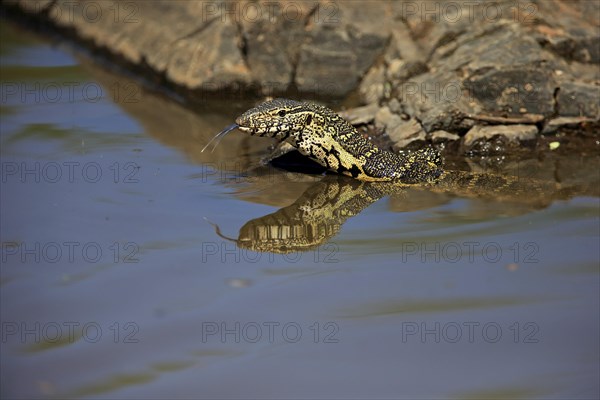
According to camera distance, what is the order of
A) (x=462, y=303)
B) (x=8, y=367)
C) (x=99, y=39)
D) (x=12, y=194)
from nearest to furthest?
(x=8, y=367) < (x=462, y=303) < (x=12, y=194) < (x=99, y=39)

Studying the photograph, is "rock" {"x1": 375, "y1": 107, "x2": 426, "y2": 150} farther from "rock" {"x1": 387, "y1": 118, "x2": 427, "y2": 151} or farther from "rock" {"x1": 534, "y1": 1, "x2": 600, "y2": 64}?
"rock" {"x1": 534, "y1": 1, "x2": 600, "y2": 64}

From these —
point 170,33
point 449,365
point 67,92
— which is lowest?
point 449,365

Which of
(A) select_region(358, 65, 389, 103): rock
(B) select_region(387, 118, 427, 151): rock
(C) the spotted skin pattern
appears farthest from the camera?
(A) select_region(358, 65, 389, 103): rock

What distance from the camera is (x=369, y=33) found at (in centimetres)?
1034

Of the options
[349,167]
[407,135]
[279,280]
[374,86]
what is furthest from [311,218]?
[374,86]

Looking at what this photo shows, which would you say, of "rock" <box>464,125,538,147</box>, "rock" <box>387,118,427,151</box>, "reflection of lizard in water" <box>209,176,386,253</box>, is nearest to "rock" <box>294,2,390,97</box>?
"rock" <box>387,118,427,151</box>

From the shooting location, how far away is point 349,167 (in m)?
8.25

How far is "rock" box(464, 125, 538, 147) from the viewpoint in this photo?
8961 millimetres

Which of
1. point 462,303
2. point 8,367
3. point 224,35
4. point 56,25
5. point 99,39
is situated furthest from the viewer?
point 56,25

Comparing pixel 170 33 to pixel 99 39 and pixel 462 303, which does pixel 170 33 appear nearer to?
pixel 99 39

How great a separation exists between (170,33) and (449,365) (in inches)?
280

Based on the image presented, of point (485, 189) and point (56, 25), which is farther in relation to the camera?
point (56, 25)

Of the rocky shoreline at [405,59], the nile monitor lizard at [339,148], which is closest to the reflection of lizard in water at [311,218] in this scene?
the nile monitor lizard at [339,148]

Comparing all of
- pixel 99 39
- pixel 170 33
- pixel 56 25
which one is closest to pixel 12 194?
pixel 170 33
